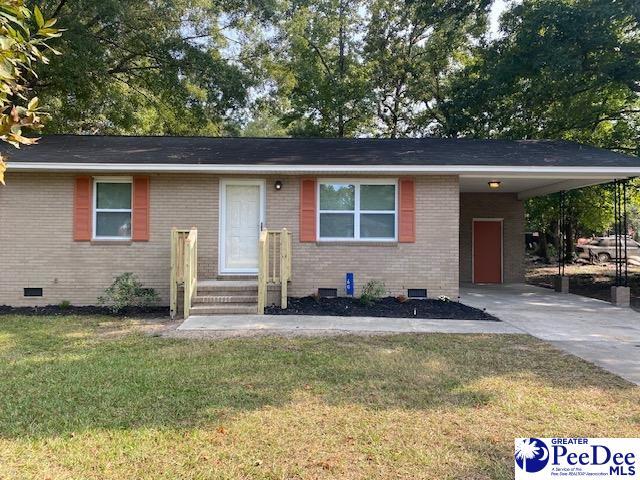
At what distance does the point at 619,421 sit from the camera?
3.55 meters

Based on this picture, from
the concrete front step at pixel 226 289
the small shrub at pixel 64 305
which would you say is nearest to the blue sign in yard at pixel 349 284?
the concrete front step at pixel 226 289

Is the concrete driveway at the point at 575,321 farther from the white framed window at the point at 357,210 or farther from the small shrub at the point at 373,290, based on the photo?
the white framed window at the point at 357,210

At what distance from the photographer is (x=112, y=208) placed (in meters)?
9.40

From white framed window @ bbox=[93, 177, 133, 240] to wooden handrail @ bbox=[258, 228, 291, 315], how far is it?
10.1 feet

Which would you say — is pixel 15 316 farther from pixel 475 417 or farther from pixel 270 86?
pixel 270 86

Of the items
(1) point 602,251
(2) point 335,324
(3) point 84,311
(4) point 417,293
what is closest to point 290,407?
(2) point 335,324

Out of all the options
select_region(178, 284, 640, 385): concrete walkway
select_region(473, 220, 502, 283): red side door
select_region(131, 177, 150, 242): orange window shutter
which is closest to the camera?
select_region(178, 284, 640, 385): concrete walkway

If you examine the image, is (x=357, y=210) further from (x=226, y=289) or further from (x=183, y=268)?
(x=183, y=268)

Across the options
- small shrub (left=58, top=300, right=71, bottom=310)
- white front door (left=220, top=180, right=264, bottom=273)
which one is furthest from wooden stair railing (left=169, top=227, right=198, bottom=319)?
small shrub (left=58, top=300, right=71, bottom=310)

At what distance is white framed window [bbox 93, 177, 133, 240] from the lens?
9359mm

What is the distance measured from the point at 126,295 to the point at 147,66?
41.4 ft

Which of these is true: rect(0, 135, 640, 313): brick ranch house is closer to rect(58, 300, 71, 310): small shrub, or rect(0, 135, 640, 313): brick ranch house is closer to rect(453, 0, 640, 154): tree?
rect(58, 300, 71, 310): small shrub
